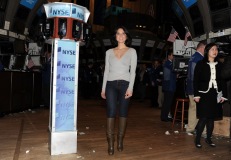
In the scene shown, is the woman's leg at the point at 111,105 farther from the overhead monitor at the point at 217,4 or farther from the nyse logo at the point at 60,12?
the overhead monitor at the point at 217,4

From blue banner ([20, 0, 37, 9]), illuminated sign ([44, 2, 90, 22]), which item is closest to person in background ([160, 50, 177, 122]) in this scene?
illuminated sign ([44, 2, 90, 22])

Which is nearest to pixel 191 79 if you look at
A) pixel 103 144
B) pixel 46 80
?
pixel 103 144

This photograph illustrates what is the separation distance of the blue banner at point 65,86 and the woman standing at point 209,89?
2.01m

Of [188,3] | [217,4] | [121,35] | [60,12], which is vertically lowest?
[121,35]

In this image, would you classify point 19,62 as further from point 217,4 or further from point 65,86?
point 217,4

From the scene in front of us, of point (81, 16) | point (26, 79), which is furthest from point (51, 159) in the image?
point (26, 79)

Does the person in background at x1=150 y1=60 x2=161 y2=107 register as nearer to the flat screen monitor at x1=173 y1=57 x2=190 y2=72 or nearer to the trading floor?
the flat screen monitor at x1=173 y1=57 x2=190 y2=72

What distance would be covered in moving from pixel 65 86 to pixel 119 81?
73 centimetres

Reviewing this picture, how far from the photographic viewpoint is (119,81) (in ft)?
12.0

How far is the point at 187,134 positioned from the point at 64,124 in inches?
111

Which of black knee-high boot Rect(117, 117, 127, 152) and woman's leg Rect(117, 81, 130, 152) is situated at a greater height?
woman's leg Rect(117, 81, 130, 152)

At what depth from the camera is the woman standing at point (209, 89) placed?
14.0ft

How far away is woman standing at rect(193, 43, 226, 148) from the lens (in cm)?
427

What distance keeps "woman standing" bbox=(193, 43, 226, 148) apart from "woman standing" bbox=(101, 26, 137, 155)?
50.8 inches
